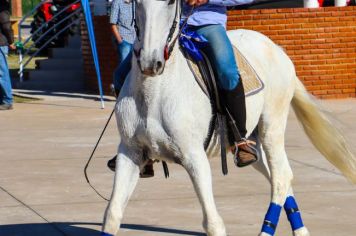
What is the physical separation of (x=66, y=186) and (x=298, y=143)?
3.71m

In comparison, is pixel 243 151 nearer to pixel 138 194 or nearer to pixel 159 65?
pixel 159 65

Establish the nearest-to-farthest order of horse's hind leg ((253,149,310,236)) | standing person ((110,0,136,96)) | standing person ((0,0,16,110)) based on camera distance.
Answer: horse's hind leg ((253,149,310,236)) < standing person ((110,0,136,96)) < standing person ((0,0,16,110))

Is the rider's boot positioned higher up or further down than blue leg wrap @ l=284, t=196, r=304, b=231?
higher up

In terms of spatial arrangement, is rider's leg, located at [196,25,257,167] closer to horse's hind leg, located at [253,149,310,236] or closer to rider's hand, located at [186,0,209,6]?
rider's hand, located at [186,0,209,6]

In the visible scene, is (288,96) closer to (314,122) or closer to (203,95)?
(314,122)

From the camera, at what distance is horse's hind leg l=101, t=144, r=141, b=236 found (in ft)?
21.4

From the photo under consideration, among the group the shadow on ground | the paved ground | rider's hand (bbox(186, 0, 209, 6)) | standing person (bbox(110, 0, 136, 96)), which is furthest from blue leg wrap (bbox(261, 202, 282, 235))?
standing person (bbox(110, 0, 136, 96))

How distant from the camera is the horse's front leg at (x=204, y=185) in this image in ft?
20.9

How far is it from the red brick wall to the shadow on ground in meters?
8.65

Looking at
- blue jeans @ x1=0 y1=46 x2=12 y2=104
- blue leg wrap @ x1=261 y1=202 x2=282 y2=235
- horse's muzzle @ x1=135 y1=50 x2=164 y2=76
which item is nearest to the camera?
horse's muzzle @ x1=135 y1=50 x2=164 y2=76

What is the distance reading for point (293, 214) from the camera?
7742 mm

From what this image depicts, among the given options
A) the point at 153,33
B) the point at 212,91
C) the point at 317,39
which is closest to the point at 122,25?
the point at 317,39

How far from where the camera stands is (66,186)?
9.98 m

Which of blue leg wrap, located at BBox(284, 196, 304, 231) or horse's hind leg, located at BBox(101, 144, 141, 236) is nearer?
horse's hind leg, located at BBox(101, 144, 141, 236)
